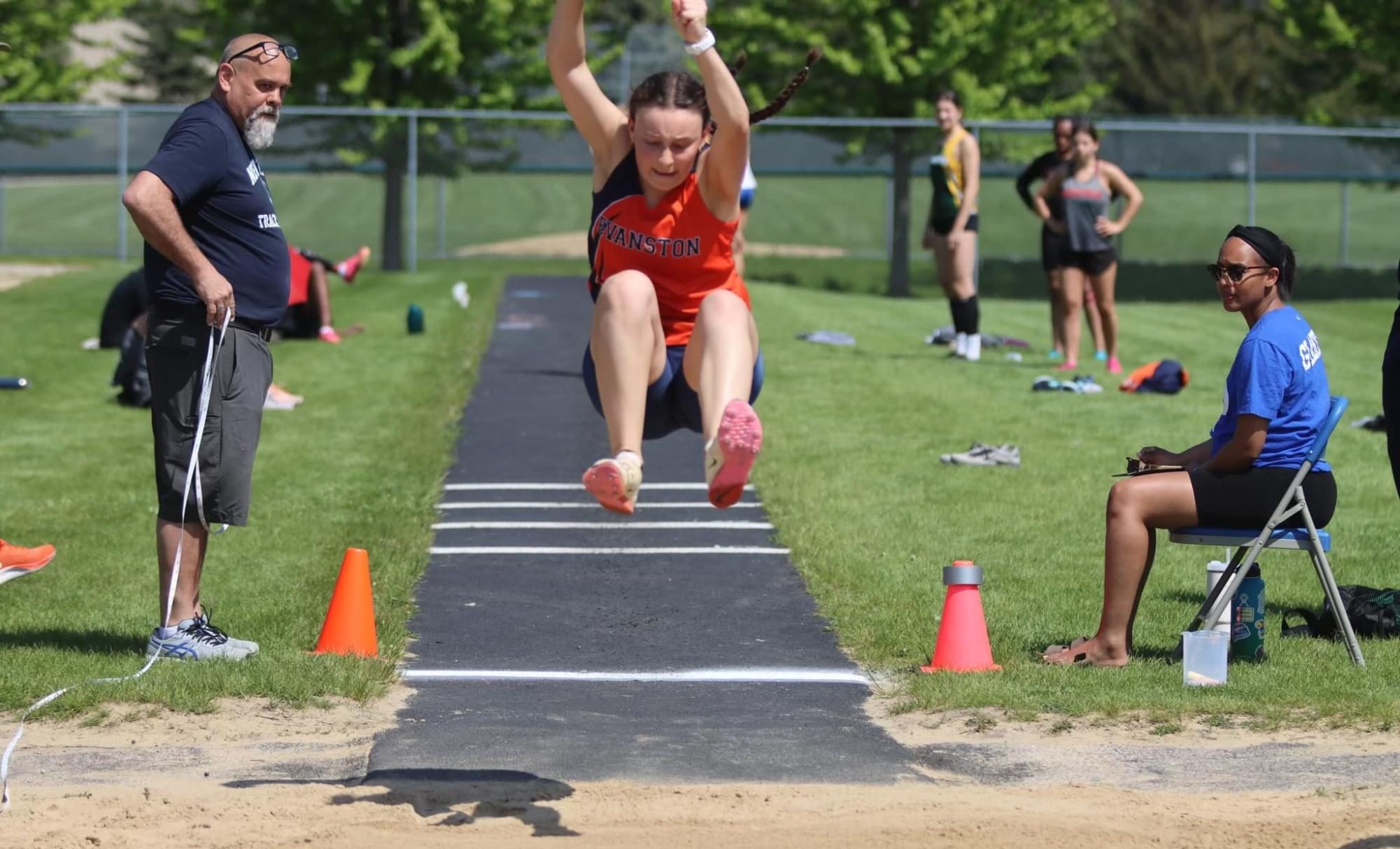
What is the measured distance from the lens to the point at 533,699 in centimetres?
696

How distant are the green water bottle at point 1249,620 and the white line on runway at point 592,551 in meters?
2.98

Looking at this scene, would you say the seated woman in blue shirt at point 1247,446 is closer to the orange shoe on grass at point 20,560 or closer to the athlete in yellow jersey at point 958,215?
the orange shoe on grass at point 20,560

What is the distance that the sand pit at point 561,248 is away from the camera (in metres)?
29.2

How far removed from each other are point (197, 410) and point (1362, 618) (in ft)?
16.2

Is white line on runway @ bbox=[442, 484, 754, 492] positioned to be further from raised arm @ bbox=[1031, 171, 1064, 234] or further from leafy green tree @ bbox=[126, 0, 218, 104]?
leafy green tree @ bbox=[126, 0, 218, 104]

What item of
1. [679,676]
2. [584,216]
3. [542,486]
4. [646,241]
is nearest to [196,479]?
[679,676]

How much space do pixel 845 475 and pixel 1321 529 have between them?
474 centimetres

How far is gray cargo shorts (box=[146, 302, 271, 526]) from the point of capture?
711 centimetres

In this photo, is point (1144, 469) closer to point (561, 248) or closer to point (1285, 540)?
point (1285, 540)

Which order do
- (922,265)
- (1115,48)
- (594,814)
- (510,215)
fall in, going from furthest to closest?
1. (1115,48)
2. (510,215)
3. (922,265)
4. (594,814)

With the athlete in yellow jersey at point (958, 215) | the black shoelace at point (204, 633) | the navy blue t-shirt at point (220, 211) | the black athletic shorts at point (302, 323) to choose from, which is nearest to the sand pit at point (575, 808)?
the black shoelace at point (204, 633)

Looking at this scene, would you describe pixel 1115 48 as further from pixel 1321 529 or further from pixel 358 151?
pixel 1321 529

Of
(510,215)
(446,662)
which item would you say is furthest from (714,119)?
(510,215)

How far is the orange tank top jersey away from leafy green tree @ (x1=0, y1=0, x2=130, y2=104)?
26.3m
